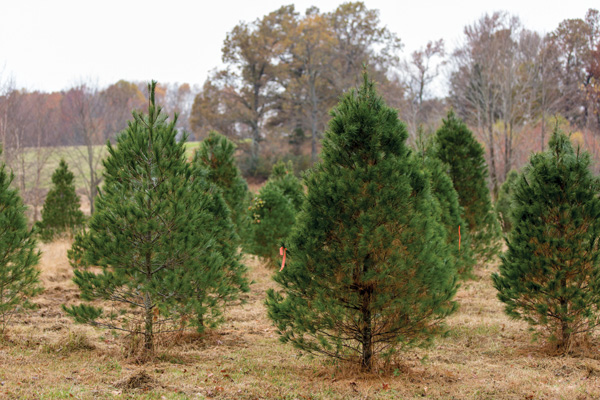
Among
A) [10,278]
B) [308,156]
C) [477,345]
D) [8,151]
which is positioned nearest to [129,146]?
[10,278]

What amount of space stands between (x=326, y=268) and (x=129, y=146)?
279cm

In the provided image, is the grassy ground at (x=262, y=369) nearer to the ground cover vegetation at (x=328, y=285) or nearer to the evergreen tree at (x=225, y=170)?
the ground cover vegetation at (x=328, y=285)

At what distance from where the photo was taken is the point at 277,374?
563 centimetres

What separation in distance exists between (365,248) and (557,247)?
294 centimetres

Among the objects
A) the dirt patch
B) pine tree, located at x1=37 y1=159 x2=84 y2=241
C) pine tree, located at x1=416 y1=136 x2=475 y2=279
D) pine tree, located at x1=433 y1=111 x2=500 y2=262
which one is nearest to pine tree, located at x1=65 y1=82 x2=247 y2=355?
the dirt patch

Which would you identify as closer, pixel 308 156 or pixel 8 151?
pixel 8 151

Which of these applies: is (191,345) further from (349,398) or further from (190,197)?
(349,398)

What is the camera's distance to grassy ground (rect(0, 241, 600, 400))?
487cm

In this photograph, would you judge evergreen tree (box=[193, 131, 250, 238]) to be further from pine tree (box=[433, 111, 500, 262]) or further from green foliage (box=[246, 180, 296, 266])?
pine tree (box=[433, 111, 500, 262])

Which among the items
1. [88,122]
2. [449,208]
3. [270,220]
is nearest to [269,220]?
[270,220]

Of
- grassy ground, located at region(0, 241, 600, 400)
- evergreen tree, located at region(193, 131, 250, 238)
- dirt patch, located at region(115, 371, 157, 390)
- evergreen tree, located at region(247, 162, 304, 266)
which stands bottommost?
grassy ground, located at region(0, 241, 600, 400)

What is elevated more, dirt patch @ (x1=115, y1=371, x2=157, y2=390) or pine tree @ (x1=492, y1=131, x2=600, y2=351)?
pine tree @ (x1=492, y1=131, x2=600, y2=351)

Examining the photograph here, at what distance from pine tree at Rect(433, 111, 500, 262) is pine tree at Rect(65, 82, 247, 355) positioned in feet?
22.4

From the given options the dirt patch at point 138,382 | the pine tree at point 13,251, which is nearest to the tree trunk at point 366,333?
the dirt patch at point 138,382
